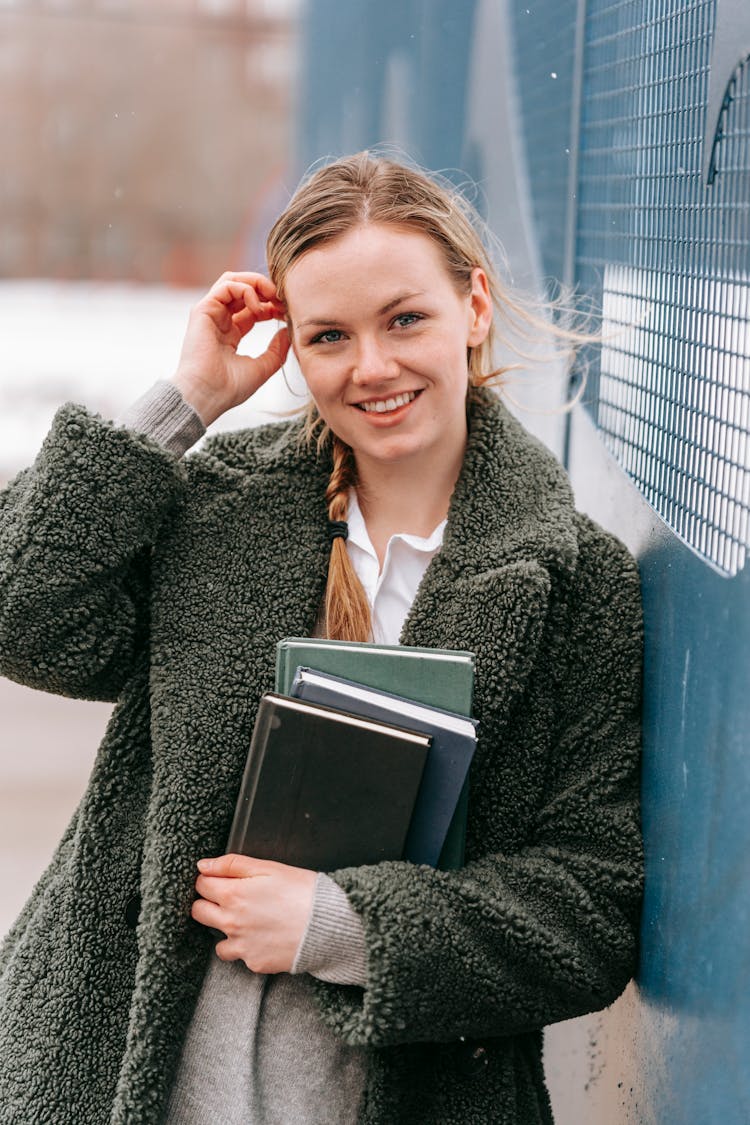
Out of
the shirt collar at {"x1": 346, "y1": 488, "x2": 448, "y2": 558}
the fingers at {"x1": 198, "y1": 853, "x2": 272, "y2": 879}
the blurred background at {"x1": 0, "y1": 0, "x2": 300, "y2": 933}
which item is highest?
the blurred background at {"x1": 0, "y1": 0, "x2": 300, "y2": 933}

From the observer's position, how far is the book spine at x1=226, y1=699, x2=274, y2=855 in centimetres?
126

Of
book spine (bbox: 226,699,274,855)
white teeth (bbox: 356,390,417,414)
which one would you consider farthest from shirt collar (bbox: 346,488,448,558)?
book spine (bbox: 226,699,274,855)

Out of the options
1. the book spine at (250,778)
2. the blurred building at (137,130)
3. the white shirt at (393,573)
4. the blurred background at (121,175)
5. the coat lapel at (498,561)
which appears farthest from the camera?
the blurred building at (137,130)

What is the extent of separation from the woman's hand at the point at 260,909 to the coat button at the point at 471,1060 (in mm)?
214

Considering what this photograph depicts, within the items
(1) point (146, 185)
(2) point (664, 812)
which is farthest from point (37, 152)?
(2) point (664, 812)

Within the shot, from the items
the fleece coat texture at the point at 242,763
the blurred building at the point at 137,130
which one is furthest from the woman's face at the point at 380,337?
the blurred building at the point at 137,130

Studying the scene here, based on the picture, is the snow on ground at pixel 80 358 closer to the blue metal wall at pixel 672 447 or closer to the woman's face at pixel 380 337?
the blue metal wall at pixel 672 447

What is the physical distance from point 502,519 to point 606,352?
362 mm

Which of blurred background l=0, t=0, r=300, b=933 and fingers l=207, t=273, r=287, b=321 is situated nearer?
fingers l=207, t=273, r=287, b=321

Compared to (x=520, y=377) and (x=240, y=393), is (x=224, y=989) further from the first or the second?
(x=520, y=377)

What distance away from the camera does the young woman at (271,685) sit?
1307mm

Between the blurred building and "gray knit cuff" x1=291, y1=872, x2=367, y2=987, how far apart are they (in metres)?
6.35

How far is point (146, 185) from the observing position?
25.0ft

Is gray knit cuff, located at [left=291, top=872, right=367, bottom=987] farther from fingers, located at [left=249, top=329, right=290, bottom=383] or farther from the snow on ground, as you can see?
the snow on ground
